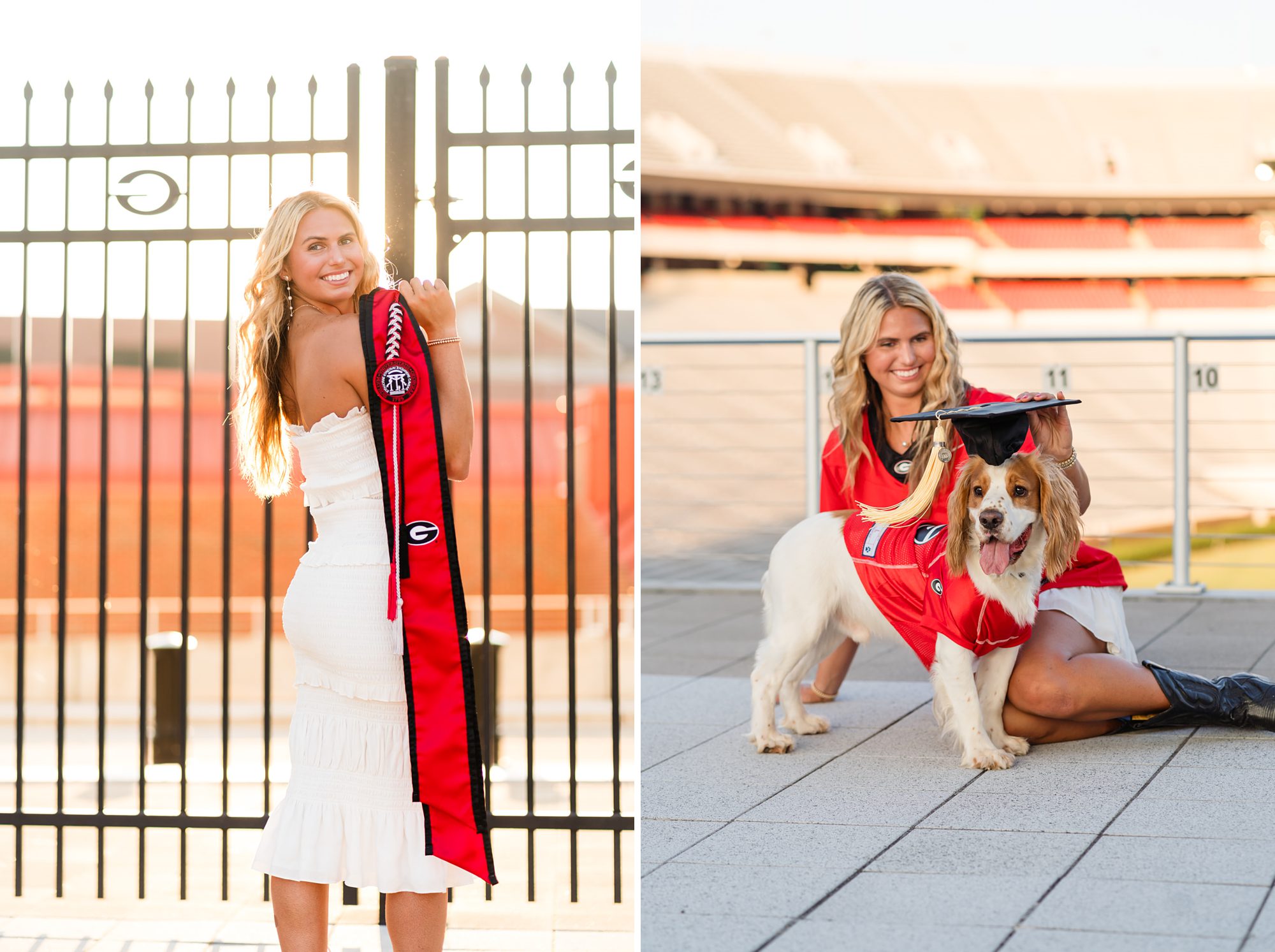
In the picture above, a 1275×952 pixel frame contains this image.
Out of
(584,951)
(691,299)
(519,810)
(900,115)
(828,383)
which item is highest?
(900,115)

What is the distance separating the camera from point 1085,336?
7.02m

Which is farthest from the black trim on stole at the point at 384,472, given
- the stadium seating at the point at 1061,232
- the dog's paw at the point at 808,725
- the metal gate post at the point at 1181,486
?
the stadium seating at the point at 1061,232

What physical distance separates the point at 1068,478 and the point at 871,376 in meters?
0.66

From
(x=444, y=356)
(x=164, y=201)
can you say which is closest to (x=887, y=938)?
(x=444, y=356)

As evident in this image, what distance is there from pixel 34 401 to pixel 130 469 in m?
1.35

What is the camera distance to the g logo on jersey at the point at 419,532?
8.83 ft

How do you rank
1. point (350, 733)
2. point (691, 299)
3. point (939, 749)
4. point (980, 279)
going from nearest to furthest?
point (350, 733) → point (939, 749) → point (691, 299) → point (980, 279)

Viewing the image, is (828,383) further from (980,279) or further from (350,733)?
(980,279)

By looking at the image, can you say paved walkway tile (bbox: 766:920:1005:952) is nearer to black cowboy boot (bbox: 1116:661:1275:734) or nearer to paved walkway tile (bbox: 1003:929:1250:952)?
paved walkway tile (bbox: 1003:929:1250:952)

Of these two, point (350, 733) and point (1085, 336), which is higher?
point (1085, 336)

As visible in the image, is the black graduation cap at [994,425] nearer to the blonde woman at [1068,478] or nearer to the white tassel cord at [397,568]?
the blonde woman at [1068,478]

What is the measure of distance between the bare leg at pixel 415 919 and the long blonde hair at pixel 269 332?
904 millimetres

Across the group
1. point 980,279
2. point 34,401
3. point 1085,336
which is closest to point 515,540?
point 34,401

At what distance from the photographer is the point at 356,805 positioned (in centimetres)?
273
